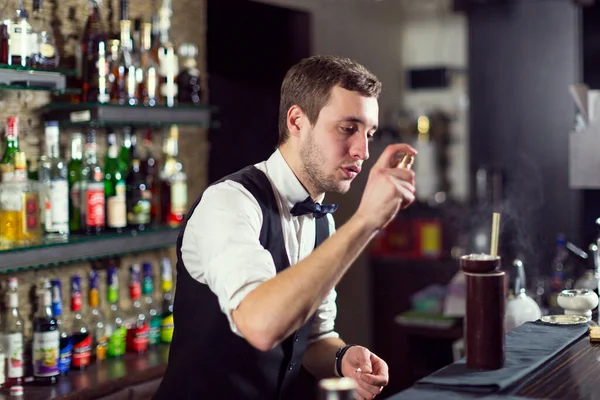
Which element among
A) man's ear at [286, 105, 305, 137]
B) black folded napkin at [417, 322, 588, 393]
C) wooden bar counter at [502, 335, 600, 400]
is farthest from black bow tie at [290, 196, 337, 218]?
wooden bar counter at [502, 335, 600, 400]

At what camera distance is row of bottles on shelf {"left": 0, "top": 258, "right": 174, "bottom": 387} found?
8.62ft

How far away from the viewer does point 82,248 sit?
107 inches

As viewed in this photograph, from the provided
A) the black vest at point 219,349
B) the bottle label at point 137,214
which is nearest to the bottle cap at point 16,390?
the bottle label at point 137,214

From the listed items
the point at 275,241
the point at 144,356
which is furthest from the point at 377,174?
the point at 144,356

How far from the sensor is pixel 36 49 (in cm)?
262

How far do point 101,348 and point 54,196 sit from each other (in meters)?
0.58

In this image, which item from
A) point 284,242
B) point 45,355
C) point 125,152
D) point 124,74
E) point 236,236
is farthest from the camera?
point 125,152

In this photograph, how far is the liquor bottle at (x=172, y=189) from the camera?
126 inches

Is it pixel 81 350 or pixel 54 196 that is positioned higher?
pixel 54 196

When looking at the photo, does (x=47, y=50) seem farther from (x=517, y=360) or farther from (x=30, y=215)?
(x=517, y=360)

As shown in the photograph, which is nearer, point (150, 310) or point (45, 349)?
point (45, 349)

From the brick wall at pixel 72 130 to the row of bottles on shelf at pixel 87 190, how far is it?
8 cm

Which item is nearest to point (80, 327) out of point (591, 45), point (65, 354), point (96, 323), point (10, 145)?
point (96, 323)

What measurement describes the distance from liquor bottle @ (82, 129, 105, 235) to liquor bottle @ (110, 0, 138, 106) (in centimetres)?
16
